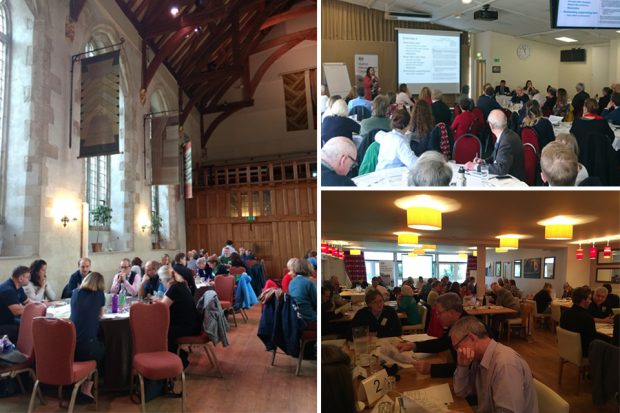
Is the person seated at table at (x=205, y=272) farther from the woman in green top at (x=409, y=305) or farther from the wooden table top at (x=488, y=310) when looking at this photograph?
the wooden table top at (x=488, y=310)

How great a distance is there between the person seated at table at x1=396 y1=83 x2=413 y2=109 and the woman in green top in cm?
60

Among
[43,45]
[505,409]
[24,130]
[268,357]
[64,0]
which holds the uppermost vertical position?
[64,0]

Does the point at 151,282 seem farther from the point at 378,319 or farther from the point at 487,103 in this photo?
the point at 487,103

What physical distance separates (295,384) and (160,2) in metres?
8.22

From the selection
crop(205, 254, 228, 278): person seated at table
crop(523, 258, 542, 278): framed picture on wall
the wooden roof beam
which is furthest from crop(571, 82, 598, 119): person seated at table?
the wooden roof beam

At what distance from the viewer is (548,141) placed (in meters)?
1.51

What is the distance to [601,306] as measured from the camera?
148 cm

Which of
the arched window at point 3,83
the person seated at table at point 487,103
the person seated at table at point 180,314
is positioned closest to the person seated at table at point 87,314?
the person seated at table at point 180,314

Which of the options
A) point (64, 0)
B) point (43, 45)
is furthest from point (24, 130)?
point (64, 0)

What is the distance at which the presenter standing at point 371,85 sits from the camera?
150 cm

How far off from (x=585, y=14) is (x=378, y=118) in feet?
2.68

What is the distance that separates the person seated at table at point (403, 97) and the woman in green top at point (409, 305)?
599 mm

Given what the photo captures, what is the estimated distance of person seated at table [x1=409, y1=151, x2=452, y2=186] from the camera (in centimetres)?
150

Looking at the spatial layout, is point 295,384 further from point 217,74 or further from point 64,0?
point 217,74
